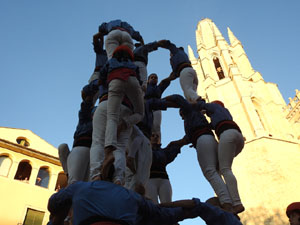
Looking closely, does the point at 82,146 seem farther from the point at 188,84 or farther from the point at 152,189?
the point at 188,84

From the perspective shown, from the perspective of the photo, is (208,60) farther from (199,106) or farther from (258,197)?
(199,106)

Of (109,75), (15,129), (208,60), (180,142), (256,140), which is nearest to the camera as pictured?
(109,75)

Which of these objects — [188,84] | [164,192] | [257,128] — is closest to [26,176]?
[164,192]

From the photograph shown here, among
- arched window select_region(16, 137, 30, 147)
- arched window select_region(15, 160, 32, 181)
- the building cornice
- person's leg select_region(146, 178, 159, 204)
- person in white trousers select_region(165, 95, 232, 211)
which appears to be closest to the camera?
person in white trousers select_region(165, 95, 232, 211)

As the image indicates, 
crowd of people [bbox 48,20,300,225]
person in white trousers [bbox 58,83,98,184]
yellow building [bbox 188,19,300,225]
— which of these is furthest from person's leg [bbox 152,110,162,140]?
yellow building [bbox 188,19,300,225]

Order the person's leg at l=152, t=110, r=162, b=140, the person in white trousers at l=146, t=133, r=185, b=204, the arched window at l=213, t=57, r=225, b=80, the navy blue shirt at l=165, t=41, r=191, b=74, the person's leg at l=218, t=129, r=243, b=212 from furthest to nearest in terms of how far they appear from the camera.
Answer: the arched window at l=213, t=57, r=225, b=80 < the person's leg at l=152, t=110, r=162, b=140 < the navy blue shirt at l=165, t=41, r=191, b=74 < the person in white trousers at l=146, t=133, r=185, b=204 < the person's leg at l=218, t=129, r=243, b=212

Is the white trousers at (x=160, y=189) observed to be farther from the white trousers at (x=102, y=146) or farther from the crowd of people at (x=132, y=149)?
the white trousers at (x=102, y=146)

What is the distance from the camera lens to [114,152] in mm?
3453

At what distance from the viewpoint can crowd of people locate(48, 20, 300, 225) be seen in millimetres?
2770

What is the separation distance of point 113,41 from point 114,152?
223cm

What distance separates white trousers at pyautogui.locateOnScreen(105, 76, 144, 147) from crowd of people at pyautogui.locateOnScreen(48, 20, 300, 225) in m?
0.01

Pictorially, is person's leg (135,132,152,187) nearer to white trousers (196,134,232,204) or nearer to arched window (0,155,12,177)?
white trousers (196,134,232,204)

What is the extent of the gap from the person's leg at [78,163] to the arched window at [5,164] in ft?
51.3

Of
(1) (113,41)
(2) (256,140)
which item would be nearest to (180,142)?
(1) (113,41)
